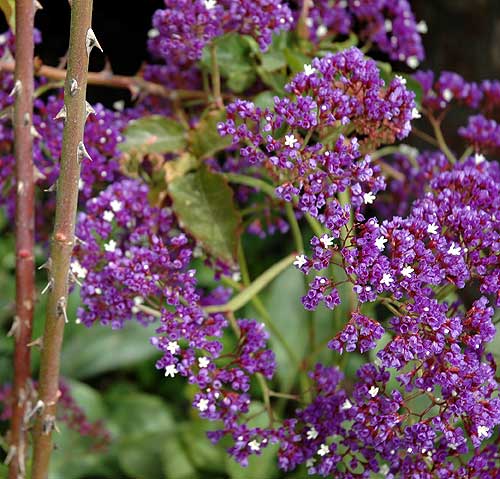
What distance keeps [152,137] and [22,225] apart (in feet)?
0.81

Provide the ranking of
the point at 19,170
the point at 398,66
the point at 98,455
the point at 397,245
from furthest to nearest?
1. the point at 398,66
2. the point at 98,455
3. the point at 19,170
4. the point at 397,245

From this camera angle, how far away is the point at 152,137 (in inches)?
49.3

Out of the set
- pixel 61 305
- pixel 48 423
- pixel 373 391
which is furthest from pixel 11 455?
pixel 373 391

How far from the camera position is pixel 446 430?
0.88 meters

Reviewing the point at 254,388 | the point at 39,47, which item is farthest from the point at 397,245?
the point at 39,47

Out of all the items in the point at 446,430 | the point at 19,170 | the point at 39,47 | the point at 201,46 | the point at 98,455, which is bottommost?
the point at 98,455

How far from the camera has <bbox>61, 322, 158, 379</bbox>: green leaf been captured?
1.70 meters

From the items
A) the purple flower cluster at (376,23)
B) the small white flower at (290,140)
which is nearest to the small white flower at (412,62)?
the purple flower cluster at (376,23)

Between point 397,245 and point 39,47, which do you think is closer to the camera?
point 397,245

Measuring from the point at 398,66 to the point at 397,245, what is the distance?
1.23 m

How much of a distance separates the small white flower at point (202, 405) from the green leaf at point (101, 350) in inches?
28.8

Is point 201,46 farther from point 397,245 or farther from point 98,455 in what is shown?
point 98,455

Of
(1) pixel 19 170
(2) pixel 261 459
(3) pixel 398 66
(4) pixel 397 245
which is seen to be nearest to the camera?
(4) pixel 397 245

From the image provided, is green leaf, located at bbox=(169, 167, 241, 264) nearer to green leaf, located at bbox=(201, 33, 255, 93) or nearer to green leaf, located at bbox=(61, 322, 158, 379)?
green leaf, located at bbox=(201, 33, 255, 93)
